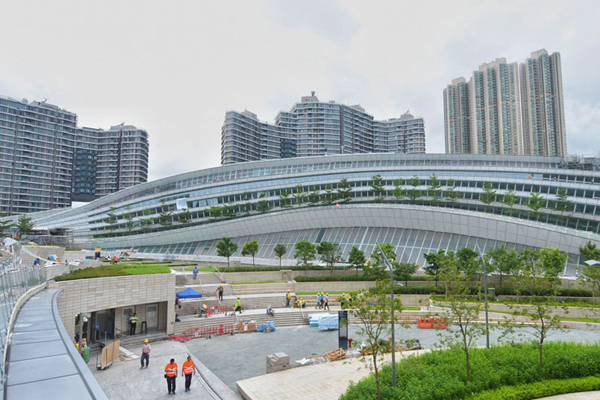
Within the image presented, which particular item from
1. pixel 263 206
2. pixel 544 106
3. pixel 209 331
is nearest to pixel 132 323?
pixel 209 331

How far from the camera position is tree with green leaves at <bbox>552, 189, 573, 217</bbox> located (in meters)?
50.8

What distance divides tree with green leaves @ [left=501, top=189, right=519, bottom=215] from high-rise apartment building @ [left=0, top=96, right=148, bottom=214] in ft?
458

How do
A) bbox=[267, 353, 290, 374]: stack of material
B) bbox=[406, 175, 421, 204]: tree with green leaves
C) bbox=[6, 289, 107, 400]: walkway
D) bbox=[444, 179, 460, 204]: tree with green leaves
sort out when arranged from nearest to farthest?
bbox=[6, 289, 107, 400]: walkway → bbox=[267, 353, 290, 374]: stack of material → bbox=[444, 179, 460, 204]: tree with green leaves → bbox=[406, 175, 421, 204]: tree with green leaves

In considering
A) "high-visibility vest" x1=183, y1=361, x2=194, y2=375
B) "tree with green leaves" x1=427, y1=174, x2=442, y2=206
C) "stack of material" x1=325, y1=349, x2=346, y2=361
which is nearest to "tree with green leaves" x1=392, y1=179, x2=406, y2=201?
"tree with green leaves" x1=427, y1=174, x2=442, y2=206

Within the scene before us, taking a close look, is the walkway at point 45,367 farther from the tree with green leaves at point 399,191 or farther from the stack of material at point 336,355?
the tree with green leaves at point 399,191

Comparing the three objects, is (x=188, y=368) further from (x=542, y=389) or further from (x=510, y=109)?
(x=510, y=109)

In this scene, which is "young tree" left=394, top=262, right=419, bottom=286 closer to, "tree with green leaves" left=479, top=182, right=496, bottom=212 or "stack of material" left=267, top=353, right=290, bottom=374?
"stack of material" left=267, top=353, right=290, bottom=374

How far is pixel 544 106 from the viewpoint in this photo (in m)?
114

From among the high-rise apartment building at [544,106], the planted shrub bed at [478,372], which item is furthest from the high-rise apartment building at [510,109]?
the planted shrub bed at [478,372]

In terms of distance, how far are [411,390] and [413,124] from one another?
545ft

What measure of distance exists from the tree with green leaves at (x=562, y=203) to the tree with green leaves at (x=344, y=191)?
31424 mm

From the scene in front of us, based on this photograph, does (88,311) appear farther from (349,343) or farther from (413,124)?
(413,124)

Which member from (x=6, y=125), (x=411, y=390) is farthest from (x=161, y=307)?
(x=6, y=125)

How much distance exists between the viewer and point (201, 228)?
6731 centimetres
